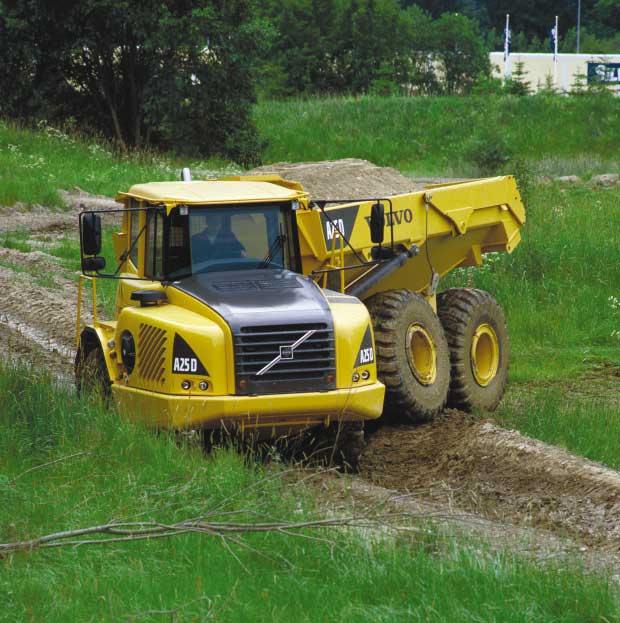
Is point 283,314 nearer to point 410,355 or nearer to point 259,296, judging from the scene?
point 259,296

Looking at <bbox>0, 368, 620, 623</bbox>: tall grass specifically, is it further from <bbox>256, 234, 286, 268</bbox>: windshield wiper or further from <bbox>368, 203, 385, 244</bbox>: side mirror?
<bbox>368, 203, 385, 244</bbox>: side mirror

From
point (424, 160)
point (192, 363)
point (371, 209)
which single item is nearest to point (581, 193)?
point (424, 160)

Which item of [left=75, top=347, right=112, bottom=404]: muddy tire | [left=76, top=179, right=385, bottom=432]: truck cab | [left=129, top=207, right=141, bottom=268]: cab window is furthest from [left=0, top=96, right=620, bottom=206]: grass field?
[left=76, top=179, right=385, bottom=432]: truck cab

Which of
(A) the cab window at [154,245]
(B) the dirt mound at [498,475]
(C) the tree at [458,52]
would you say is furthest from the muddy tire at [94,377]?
(C) the tree at [458,52]

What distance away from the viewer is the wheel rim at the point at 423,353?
488 inches

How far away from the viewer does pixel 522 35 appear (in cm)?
10200

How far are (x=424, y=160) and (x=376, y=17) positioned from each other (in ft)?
94.6

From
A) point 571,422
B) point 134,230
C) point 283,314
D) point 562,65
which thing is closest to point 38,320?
point 134,230

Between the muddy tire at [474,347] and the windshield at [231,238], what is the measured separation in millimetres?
2534

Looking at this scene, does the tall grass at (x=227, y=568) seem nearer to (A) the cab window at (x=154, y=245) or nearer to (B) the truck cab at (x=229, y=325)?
(B) the truck cab at (x=229, y=325)

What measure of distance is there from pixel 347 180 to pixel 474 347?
11365 millimetres

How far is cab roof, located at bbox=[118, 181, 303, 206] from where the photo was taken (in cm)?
1126

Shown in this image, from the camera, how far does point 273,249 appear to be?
37.7ft

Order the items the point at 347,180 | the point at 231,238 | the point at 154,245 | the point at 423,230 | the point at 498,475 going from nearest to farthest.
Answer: the point at 498,475
the point at 231,238
the point at 154,245
the point at 423,230
the point at 347,180
